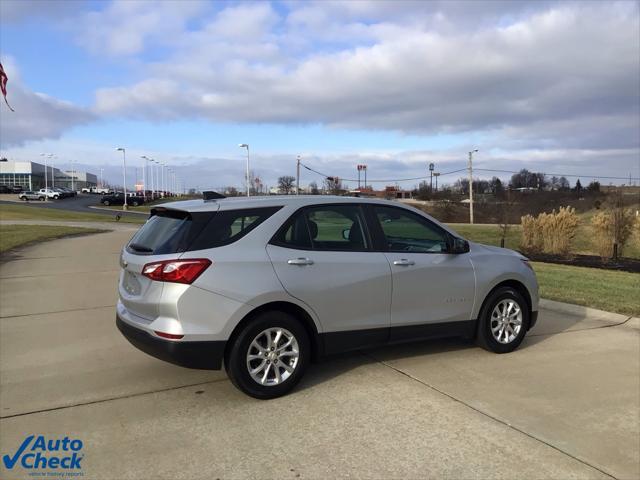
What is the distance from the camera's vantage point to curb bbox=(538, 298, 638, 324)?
7589mm

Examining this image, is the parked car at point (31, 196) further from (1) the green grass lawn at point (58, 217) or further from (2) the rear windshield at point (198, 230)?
(2) the rear windshield at point (198, 230)

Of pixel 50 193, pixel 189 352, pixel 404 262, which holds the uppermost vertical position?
pixel 50 193

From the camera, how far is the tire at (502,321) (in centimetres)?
577

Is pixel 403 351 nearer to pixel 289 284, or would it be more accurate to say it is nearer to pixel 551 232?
pixel 289 284

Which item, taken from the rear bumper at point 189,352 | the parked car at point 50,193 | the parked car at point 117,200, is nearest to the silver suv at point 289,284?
the rear bumper at point 189,352

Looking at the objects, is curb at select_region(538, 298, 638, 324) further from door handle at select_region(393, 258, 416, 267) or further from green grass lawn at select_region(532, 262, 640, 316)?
door handle at select_region(393, 258, 416, 267)

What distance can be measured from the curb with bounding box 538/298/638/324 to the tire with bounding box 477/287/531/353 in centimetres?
230

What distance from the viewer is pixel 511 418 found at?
4.25m

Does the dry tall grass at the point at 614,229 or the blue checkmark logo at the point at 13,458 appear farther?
the dry tall grass at the point at 614,229

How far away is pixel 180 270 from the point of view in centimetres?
425

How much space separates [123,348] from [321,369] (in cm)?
237

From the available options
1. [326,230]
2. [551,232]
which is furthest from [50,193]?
[326,230]

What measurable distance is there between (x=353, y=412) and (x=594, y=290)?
7401mm

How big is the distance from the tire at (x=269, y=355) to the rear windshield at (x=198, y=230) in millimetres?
730
